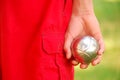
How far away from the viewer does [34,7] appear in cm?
79

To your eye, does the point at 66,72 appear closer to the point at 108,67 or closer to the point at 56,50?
the point at 56,50

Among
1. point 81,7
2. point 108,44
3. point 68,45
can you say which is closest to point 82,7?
point 81,7

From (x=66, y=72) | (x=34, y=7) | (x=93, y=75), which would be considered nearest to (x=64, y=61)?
(x=66, y=72)

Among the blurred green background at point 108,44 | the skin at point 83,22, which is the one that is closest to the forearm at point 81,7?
the skin at point 83,22

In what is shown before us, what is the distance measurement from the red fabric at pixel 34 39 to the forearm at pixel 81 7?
0.09 feet

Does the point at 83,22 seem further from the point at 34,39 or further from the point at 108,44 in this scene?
the point at 108,44

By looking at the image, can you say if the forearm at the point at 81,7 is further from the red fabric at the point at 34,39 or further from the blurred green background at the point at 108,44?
the blurred green background at the point at 108,44

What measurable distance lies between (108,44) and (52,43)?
1.18m

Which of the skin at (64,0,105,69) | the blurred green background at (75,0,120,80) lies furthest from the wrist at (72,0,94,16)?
the blurred green background at (75,0,120,80)

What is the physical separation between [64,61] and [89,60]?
0.06 m

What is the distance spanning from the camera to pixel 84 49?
0.81 metres

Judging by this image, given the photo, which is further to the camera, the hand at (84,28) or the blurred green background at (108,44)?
the blurred green background at (108,44)

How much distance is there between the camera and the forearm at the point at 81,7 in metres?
0.84

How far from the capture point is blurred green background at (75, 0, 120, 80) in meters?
1.81
